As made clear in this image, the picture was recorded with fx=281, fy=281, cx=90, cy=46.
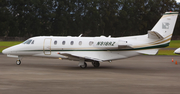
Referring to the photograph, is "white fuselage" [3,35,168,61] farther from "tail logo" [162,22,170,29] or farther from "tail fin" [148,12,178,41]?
"tail logo" [162,22,170,29]

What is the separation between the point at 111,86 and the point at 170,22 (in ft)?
31.2

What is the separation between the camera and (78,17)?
101m

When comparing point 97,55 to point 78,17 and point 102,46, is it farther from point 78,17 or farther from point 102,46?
point 78,17

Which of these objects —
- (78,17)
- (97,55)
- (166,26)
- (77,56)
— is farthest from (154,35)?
(78,17)

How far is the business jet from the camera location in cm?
2053

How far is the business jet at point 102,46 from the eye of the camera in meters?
20.5

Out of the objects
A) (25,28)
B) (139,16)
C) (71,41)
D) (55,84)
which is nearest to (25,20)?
(25,28)

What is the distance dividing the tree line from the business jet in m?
70.8

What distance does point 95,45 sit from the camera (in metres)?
21.6

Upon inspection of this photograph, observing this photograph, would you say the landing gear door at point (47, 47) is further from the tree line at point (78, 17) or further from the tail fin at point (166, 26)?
the tree line at point (78, 17)

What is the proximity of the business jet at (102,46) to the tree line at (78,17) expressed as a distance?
70772 millimetres

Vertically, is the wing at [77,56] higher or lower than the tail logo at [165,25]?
lower

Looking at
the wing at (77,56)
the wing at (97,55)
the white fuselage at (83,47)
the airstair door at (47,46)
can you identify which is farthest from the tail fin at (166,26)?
the airstair door at (47,46)

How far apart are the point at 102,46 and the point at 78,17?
263ft
